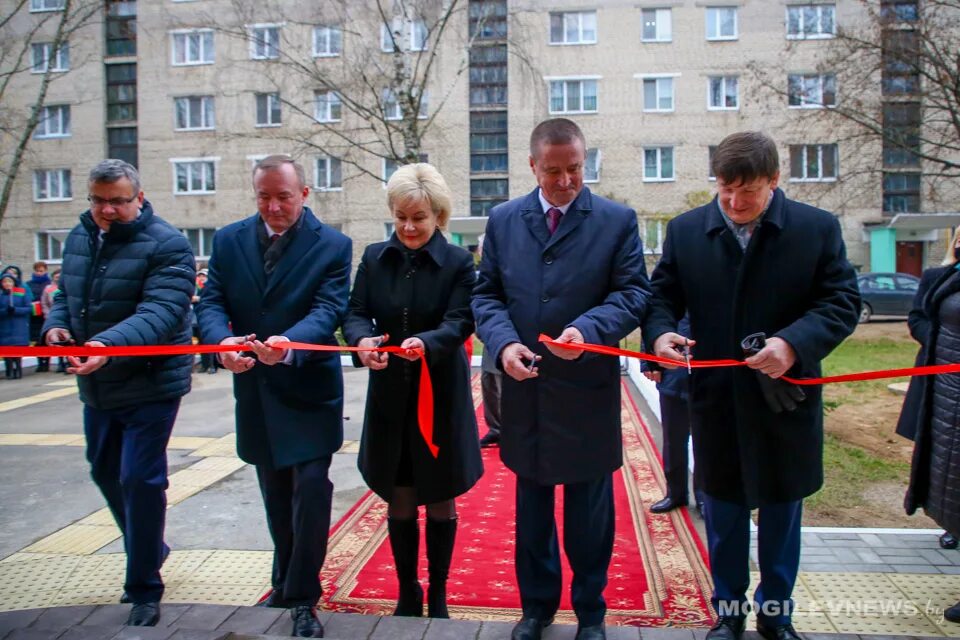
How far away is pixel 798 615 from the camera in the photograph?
3.28 metres

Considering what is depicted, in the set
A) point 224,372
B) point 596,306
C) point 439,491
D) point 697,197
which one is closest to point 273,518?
point 439,491

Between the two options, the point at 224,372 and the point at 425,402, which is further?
the point at 224,372

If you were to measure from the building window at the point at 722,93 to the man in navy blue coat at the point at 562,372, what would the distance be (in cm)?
3064

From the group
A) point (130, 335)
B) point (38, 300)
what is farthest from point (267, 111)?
point (130, 335)

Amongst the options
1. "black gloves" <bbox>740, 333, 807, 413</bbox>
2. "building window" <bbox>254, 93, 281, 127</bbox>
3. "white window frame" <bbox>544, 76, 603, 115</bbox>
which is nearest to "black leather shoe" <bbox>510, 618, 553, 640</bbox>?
"black gloves" <bbox>740, 333, 807, 413</bbox>

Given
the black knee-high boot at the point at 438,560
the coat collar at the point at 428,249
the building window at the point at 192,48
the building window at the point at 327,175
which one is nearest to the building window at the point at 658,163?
the building window at the point at 327,175

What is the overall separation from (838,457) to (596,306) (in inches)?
184

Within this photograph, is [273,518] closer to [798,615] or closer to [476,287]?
[476,287]

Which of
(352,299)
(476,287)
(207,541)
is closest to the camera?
(476,287)

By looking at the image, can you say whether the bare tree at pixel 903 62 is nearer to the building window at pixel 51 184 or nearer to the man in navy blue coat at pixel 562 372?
the man in navy blue coat at pixel 562 372

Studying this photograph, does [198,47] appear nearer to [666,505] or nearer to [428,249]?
[666,505]

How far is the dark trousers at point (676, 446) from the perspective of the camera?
4840 mm

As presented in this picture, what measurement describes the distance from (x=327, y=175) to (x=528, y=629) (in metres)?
31.4

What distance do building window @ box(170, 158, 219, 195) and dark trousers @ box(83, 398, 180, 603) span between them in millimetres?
32309
